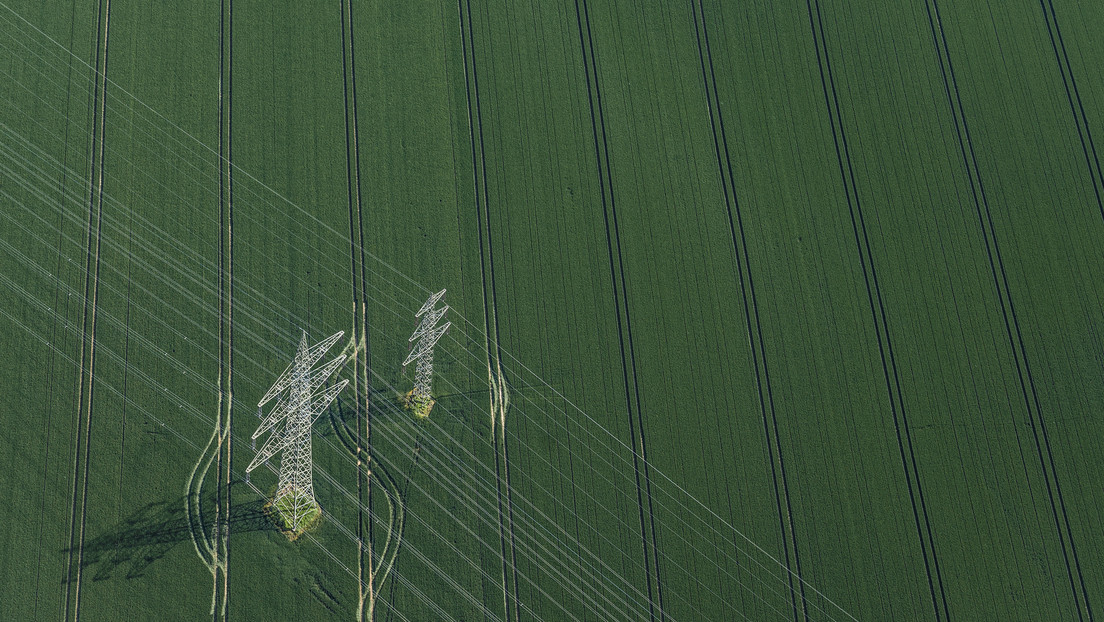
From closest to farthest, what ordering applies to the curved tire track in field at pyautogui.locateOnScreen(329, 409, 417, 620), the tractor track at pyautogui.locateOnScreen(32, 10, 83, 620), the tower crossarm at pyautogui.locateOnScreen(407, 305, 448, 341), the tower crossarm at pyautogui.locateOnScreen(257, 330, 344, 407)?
1. the tower crossarm at pyautogui.locateOnScreen(257, 330, 344, 407)
2. the tractor track at pyautogui.locateOnScreen(32, 10, 83, 620)
3. the curved tire track in field at pyautogui.locateOnScreen(329, 409, 417, 620)
4. the tower crossarm at pyautogui.locateOnScreen(407, 305, 448, 341)

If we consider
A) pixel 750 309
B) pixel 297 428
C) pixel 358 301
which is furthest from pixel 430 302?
pixel 750 309

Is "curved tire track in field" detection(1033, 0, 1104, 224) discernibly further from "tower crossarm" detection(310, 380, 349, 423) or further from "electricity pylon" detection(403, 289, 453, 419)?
"tower crossarm" detection(310, 380, 349, 423)

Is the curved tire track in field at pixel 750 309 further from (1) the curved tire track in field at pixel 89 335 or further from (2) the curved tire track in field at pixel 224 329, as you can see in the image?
(1) the curved tire track in field at pixel 89 335

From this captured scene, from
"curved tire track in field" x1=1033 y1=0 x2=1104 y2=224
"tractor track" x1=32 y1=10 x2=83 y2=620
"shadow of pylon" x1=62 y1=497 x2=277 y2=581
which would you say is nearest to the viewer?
"tractor track" x1=32 y1=10 x2=83 y2=620

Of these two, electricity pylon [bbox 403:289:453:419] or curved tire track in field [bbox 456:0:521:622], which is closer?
curved tire track in field [bbox 456:0:521:622]

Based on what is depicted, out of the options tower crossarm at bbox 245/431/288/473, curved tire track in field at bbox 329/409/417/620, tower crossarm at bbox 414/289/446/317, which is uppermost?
tower crossarm at bbox 414/289/446/317

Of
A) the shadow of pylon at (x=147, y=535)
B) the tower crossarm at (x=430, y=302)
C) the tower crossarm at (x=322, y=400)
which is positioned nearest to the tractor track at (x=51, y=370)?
the shadow of pylon at (x=147, y=535)

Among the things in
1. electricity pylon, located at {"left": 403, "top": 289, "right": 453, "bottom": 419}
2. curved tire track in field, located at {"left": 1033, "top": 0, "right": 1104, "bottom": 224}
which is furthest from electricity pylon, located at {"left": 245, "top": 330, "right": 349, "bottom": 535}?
curved tire track in field, located at {"left": 1033, "top": 0, "right": 1104, "bottom": 224}
